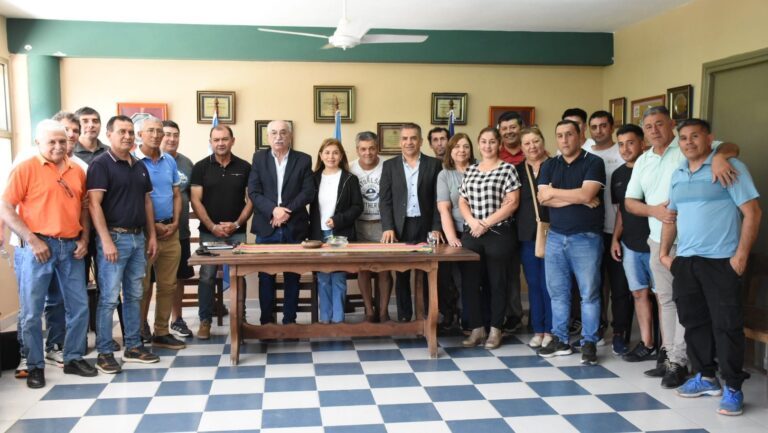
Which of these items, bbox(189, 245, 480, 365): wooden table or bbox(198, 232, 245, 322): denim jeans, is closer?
bbox(189, 245, 480, 365): wooden table

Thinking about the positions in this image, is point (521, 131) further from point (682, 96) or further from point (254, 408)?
point (254, 408)

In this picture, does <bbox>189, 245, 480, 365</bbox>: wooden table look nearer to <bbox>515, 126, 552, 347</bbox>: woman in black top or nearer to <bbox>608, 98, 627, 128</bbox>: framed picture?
<bbox>515, 126, 552, 347</bbox>: woman in black top

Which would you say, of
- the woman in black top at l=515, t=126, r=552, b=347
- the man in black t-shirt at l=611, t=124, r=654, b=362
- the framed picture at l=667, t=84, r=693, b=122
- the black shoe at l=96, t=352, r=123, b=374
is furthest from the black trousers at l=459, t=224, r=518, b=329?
the black shoe at l=96, t=352, r=123, b=374

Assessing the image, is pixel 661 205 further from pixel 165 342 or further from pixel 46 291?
pixel 46 291

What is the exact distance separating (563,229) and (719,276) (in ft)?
3.66

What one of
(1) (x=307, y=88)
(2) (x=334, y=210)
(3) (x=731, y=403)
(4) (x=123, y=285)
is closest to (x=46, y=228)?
(4) (x=123, y=285)

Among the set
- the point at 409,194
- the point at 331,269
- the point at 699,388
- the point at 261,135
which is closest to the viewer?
the point at 699,388

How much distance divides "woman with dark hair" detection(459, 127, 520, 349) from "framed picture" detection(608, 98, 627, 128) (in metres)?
2.71

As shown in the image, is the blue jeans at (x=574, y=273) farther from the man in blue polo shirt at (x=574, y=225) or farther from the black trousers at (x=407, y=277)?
the black trousers at (x=407, y=277)

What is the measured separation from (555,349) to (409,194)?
162cm

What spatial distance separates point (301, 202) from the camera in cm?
510

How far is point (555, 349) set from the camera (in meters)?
4.67

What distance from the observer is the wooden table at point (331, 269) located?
14.0 feet

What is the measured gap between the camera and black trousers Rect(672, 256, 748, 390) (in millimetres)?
3527
